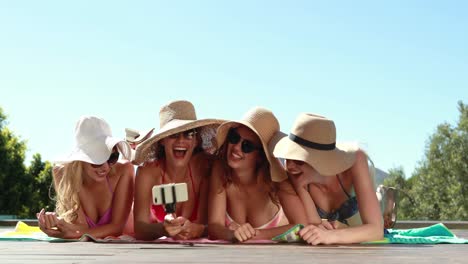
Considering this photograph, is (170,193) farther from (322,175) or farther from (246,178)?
(322,175)

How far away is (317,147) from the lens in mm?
6172

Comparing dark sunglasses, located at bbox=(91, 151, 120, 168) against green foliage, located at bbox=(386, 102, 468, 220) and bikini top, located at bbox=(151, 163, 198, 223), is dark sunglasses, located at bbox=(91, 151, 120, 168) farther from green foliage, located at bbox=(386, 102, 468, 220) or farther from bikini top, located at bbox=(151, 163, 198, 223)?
green foliage, located at bbox=(386, 102, 468, 220)

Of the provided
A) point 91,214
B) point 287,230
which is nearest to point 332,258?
point 287,230

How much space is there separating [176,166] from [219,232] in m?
0.84

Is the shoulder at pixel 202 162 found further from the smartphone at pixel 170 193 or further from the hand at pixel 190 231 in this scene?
the smartphone at pixel 170 193

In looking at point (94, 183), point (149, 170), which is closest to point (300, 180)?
point (149, 170)

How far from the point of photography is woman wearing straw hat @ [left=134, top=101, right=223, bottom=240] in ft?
21.4

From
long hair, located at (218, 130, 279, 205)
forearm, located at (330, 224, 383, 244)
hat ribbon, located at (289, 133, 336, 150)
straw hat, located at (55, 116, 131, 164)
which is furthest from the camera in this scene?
straw hat, located at (55, 116, 131, 164)

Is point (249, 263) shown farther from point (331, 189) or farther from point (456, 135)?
point (456, 135)

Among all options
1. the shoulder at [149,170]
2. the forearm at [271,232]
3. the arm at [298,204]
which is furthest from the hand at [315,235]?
the shoulder at [149,170]

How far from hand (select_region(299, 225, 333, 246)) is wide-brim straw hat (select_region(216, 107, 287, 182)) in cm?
85

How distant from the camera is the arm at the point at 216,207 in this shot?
6.25 metres

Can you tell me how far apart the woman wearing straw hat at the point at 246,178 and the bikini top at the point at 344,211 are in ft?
1.29

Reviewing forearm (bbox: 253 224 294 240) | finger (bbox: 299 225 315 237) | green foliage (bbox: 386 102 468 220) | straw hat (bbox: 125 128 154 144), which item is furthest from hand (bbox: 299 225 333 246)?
green foliage (bbox: 386 102 468 220)
